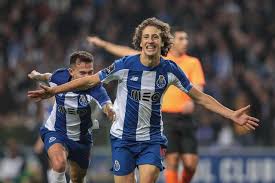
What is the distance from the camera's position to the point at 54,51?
2123 centimetres

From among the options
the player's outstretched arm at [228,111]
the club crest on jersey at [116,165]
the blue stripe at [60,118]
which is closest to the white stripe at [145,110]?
the club crest on jersey at [116,165]

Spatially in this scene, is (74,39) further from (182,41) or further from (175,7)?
(182,41)

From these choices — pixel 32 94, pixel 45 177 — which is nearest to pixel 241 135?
pixel 45 177

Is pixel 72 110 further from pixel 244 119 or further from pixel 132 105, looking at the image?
pixel 244 119

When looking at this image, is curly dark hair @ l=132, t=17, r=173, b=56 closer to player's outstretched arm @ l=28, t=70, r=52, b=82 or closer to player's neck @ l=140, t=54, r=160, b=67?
player's neck @ l=140, t=54, r=160, b=67

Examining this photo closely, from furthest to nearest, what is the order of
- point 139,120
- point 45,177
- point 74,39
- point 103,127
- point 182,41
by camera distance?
point 74,39 < point 103,127 < point 45,177 < point 182,41 < point 139,120

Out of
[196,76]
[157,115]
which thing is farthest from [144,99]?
[196,76]

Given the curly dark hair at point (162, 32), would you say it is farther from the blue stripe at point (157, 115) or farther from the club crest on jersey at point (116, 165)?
the club crest on jersey at point (116, 165)

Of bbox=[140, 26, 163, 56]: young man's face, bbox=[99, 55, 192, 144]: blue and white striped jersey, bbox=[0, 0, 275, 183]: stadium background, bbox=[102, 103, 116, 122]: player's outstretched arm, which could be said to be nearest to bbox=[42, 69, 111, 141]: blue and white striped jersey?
bbox=[102, 103, 116, 122]: player's outstretched arm

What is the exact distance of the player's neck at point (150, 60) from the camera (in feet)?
33.5

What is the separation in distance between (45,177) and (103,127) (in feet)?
6.29

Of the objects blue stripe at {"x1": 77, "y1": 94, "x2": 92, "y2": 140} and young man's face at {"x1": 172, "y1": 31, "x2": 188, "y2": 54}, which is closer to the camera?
blue stripe at {"x1": 77, "y1": 94, "x2": 92, "y2": 140}

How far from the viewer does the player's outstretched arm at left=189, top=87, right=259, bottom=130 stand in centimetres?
971

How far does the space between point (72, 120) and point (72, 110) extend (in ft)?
0.53
